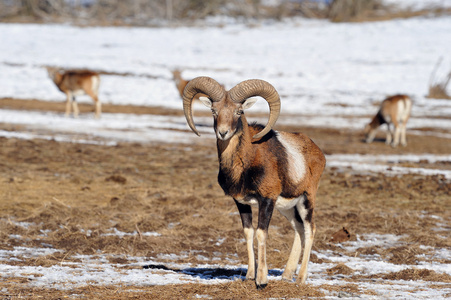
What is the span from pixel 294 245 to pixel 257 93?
1.88m

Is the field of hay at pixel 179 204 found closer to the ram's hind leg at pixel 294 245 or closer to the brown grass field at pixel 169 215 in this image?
the brown grass field at pixel 169 215

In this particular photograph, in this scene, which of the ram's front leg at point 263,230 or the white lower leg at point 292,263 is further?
the white lower leg at point 292,263

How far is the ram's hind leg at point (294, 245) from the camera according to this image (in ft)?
22.5

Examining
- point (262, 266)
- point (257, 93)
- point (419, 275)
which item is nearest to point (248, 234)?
point (262, 266)

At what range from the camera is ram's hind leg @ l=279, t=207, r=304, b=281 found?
686 centimetres

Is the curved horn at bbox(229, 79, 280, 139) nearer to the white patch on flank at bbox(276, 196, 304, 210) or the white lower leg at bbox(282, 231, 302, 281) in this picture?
the white patch on flank at bbox(276, 196, 304, 210)

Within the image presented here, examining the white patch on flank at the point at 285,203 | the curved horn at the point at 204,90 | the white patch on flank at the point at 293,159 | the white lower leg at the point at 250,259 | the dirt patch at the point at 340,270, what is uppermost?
the curved horn at the point at 204,90

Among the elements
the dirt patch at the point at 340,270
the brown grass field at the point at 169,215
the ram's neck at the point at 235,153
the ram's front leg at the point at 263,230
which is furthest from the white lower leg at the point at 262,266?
the dirt patch at the point at 340,270

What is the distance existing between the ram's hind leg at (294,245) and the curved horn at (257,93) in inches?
46.7

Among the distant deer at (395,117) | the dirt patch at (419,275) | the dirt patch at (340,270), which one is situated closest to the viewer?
the dirt patch at (419,275)

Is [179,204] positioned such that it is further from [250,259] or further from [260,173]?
[260,173]

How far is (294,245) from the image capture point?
279 inches

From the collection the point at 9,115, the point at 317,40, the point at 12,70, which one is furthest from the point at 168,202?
the point at 317,40

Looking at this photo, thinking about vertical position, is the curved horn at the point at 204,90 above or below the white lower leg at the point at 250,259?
above
